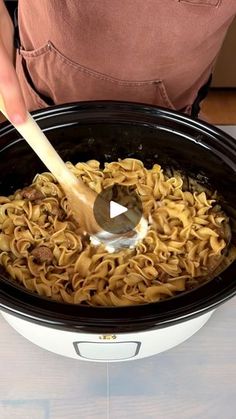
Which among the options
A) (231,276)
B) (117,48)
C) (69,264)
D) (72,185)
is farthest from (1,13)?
(231,276)

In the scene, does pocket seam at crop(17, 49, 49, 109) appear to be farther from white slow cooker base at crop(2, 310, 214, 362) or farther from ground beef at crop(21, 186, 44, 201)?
white slow cooker base at crop(2, 310, 214, 362)

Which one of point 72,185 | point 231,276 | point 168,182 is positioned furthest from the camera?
point 168,182

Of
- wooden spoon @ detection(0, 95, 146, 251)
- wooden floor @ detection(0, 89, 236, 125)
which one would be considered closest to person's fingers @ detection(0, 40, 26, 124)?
wooden spoon @ detection(0, 95, 146, 251)

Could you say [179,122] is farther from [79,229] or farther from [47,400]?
[47,400]

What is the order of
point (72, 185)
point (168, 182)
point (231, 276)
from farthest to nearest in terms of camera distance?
1. point (168, 182)
2. point (72, 185)
3. point (231, 276)

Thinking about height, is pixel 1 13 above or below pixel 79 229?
above

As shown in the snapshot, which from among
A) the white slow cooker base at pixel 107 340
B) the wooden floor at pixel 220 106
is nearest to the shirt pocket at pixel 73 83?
the white slow cooker base at pixel 107 340
